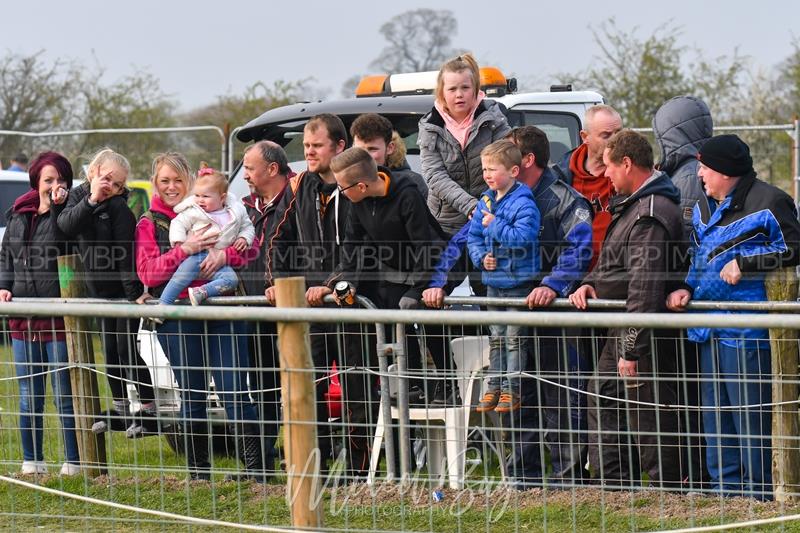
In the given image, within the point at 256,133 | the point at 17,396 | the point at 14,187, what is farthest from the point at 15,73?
the point at 17,396

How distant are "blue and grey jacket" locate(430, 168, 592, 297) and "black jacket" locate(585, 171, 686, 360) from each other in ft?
0.55

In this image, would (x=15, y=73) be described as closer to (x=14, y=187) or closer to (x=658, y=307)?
(x=14, y=187)

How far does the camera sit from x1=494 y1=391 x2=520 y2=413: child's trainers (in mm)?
5586

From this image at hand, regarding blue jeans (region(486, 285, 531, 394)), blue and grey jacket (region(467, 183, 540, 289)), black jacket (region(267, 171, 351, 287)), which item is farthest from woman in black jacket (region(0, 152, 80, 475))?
blue jeans (region(486, 285, 531, 394))

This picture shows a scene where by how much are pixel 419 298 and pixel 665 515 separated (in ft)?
5.64

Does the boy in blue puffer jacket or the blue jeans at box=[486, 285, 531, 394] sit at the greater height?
the boy in blue puffer jacket

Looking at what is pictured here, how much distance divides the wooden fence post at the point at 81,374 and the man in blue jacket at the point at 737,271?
2.99 m

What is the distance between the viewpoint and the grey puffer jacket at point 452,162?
7270mm

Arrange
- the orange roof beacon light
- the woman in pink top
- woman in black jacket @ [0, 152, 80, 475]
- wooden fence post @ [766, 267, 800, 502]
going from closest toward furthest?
wooden fence post @ [766, 267, 800, 502] < the woman in pink top < woman in black jacket @ [0, 152, 80, 475] < the orange roof beacon light

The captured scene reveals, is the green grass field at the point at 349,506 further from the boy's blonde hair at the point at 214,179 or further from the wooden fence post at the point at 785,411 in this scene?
the boy's blonde hair at the point at 214,179

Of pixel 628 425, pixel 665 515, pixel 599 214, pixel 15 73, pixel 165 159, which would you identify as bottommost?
pixel 665 515

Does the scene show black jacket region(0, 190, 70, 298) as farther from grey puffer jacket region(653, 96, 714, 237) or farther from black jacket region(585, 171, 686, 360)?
grey puffer jacket region(653, 96, 714, 237)

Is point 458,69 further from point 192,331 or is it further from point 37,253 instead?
point 37,253

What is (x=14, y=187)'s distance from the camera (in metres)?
16.1
